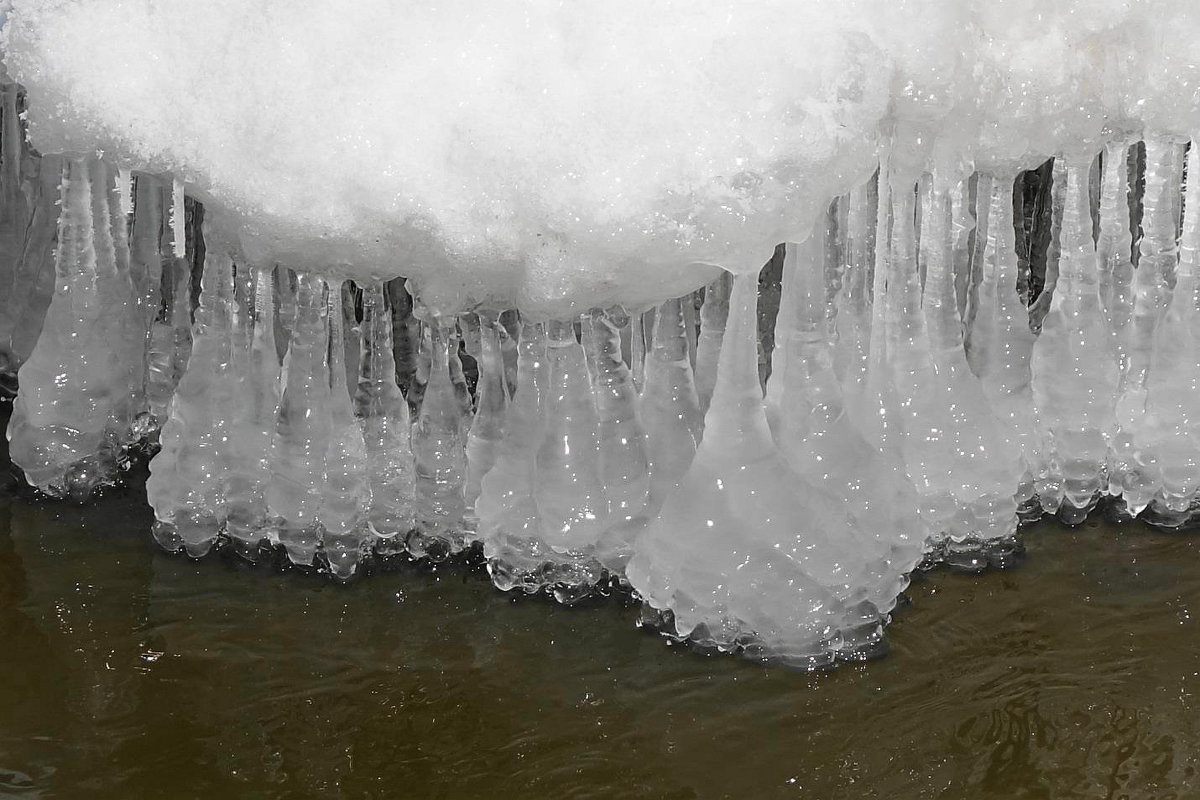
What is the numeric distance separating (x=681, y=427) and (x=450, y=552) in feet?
1.26

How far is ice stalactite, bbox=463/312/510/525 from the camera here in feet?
7.94

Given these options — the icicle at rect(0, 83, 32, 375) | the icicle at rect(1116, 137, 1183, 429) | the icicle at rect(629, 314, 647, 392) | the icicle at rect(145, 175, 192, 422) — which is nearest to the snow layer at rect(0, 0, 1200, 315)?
the icicle at rect(1116, 137, 1183, 429)

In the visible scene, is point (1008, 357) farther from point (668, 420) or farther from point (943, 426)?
point (668, 420)

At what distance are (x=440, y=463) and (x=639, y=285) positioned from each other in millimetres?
513

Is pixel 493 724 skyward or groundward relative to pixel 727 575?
groundward

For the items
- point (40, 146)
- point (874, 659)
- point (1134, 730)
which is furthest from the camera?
point (40, 146)

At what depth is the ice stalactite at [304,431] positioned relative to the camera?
244 centimetres

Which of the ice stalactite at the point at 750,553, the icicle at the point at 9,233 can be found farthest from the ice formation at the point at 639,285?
the icicle at the point at 9,233

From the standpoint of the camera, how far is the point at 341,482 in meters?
2.45

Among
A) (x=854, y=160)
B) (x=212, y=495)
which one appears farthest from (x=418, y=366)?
(x=854, y=160)

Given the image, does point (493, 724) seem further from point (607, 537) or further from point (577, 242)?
point (577, 242)

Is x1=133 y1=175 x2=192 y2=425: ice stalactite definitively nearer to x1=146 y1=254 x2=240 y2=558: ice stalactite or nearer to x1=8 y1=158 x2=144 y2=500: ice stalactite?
x1=8 y1=158 x2=144 y2=500: ice stalactite

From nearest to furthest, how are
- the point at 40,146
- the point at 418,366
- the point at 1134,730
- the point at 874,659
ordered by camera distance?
the point at 1134,730
the point at 874,659
the point at 40,146
the point at 418,366

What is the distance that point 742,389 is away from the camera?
7.34 ft
